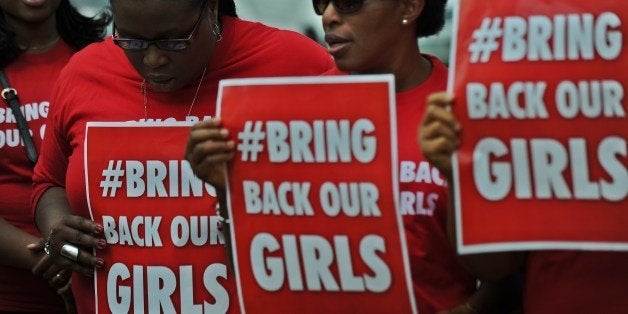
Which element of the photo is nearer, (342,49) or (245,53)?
(342,49)

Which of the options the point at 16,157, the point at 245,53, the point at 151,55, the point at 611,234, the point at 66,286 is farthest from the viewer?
the point at 16,157

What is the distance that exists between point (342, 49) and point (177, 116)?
0.74 meters

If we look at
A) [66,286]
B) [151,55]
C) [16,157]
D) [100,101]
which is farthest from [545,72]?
[16,157]

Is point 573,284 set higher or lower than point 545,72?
lower

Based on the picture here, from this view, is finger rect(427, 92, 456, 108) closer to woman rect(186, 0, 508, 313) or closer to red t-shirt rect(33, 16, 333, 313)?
woman rect(186, 0, 508, 313)

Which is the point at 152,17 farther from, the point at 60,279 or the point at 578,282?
the point at 578,282

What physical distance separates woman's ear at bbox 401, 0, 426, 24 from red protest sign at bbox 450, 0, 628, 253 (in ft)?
1.42

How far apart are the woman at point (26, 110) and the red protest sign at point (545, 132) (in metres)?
2.01

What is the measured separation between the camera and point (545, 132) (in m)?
3.47

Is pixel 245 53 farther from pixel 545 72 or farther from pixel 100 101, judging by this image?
pixel 545 72

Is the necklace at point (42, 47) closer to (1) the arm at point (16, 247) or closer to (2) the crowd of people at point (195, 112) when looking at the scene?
(2) the crowd of people at point (195, 112)

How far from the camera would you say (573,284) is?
3.67 metres

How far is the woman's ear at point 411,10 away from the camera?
392 centimetres

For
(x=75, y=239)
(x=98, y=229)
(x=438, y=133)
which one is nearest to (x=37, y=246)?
(x=75, y=239)
